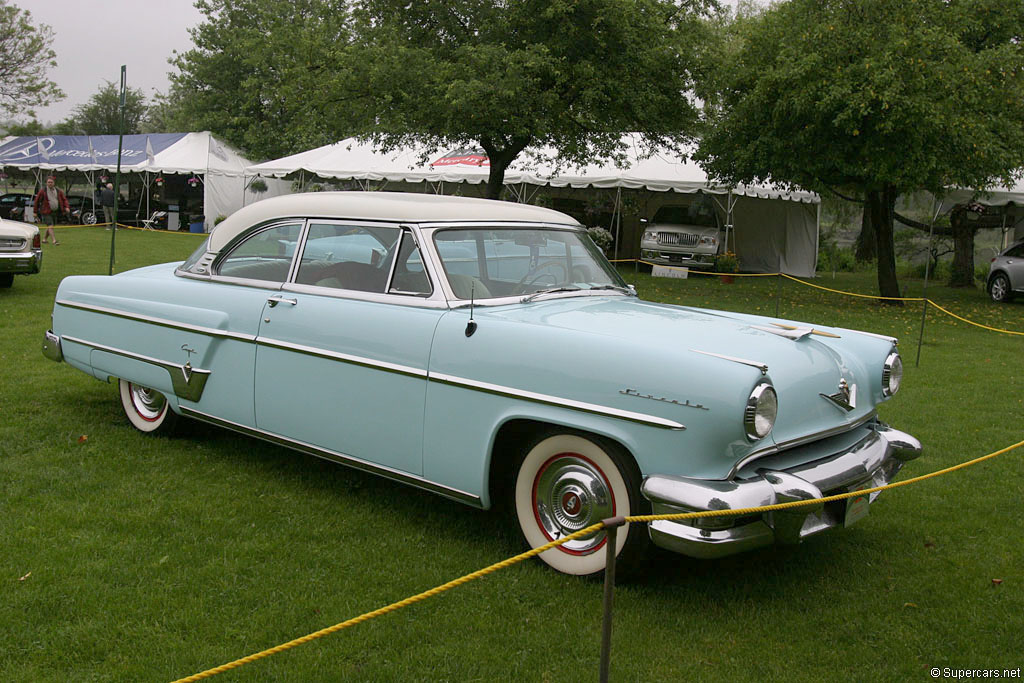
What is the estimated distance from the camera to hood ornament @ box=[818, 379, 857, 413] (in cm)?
382

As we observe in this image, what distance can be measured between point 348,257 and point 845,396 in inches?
102

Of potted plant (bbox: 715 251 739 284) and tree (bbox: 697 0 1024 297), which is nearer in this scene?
tree (bbox: 697 0 1024 297)

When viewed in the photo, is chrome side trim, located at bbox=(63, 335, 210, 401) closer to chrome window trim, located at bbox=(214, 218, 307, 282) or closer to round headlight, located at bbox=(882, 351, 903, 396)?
chrome window trim, located at bbox=(214, 218, 307, 282)

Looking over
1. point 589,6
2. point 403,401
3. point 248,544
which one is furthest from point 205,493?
point 589,6

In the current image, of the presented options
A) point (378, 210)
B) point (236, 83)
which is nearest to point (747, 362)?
point (378, 210)

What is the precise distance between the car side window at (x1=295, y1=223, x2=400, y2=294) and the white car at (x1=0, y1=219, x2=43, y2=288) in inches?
341

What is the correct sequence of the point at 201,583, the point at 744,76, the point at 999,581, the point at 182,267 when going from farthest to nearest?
the point at 744,76
the point at 182,267
the point at 999,581
the point at 201,583

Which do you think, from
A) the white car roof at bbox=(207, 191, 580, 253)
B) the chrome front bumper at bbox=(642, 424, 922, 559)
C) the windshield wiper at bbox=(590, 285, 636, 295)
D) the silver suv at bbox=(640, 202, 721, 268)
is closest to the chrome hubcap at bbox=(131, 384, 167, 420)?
the white car roof at bbox=(207, 191, 580, 253)

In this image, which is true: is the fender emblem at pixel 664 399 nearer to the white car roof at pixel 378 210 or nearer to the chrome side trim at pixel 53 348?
the white car roof at pixel 378 210

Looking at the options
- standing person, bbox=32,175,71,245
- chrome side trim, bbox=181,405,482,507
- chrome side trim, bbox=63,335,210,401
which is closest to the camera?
chrome side trim, bbox=181,405,482,507

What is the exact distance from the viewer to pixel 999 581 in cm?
402

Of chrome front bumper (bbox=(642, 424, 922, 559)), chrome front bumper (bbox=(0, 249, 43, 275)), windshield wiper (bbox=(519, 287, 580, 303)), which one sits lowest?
chrome front bumper (bbox=(642, 424, 922, 559))

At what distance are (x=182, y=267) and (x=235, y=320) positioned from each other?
100 cm

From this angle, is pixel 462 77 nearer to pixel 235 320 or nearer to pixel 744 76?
pixel 744 76
